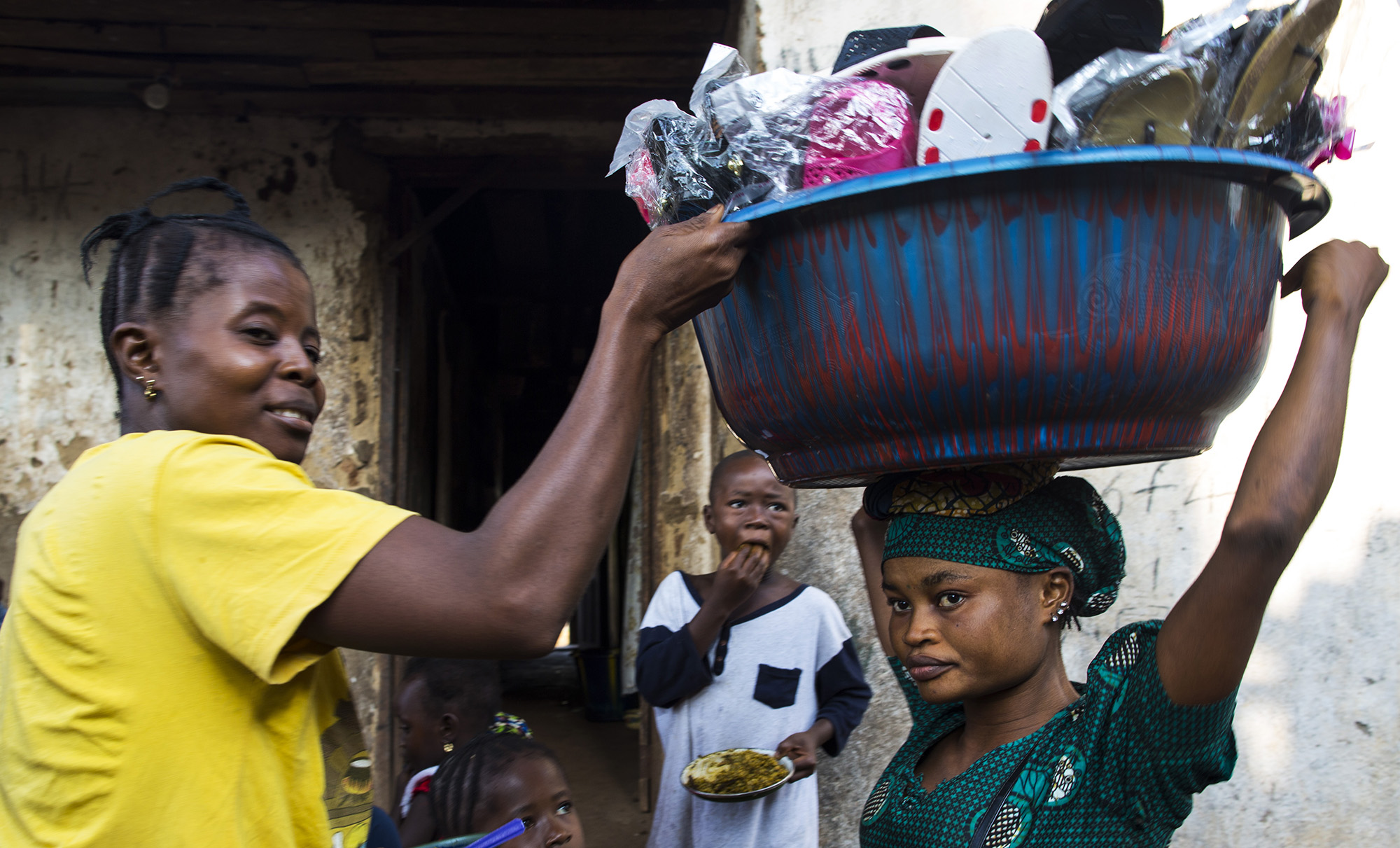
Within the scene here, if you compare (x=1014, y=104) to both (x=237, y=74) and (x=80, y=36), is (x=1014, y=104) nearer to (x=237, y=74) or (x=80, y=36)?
(x=237, y=74)

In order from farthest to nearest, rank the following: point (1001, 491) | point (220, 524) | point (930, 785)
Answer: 1. point (930, 785)
2. point (1001, 491)
3. point (220, 524)

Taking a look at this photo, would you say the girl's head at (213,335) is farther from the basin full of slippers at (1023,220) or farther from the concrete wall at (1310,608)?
the concrete wall at (1310,608)

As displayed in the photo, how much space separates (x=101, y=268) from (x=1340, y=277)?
4.07 metres

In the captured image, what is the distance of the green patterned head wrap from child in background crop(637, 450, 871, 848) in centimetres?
119

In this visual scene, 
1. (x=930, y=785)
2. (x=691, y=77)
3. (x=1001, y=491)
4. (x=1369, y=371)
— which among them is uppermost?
(x=691, y=77)

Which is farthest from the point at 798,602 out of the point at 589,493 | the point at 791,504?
the point at 589,493

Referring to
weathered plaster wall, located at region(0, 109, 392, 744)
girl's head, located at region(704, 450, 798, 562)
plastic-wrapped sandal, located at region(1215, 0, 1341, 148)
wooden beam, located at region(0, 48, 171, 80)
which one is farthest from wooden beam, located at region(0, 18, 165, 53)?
plastic-wrapped sandal, located at region(1215, 0, 1341, 148)

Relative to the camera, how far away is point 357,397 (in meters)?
3.74

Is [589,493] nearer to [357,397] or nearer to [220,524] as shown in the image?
[220,524]

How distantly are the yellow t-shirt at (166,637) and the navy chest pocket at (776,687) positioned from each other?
1685mm

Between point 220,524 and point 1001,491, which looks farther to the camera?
point 1001,491

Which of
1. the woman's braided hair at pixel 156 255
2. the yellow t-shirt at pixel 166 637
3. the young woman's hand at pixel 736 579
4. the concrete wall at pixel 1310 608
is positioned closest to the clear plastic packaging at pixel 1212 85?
the yellow t-shirt at pixel 166 637

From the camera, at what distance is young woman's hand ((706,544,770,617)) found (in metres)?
2.47

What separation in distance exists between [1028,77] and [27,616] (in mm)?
1154
